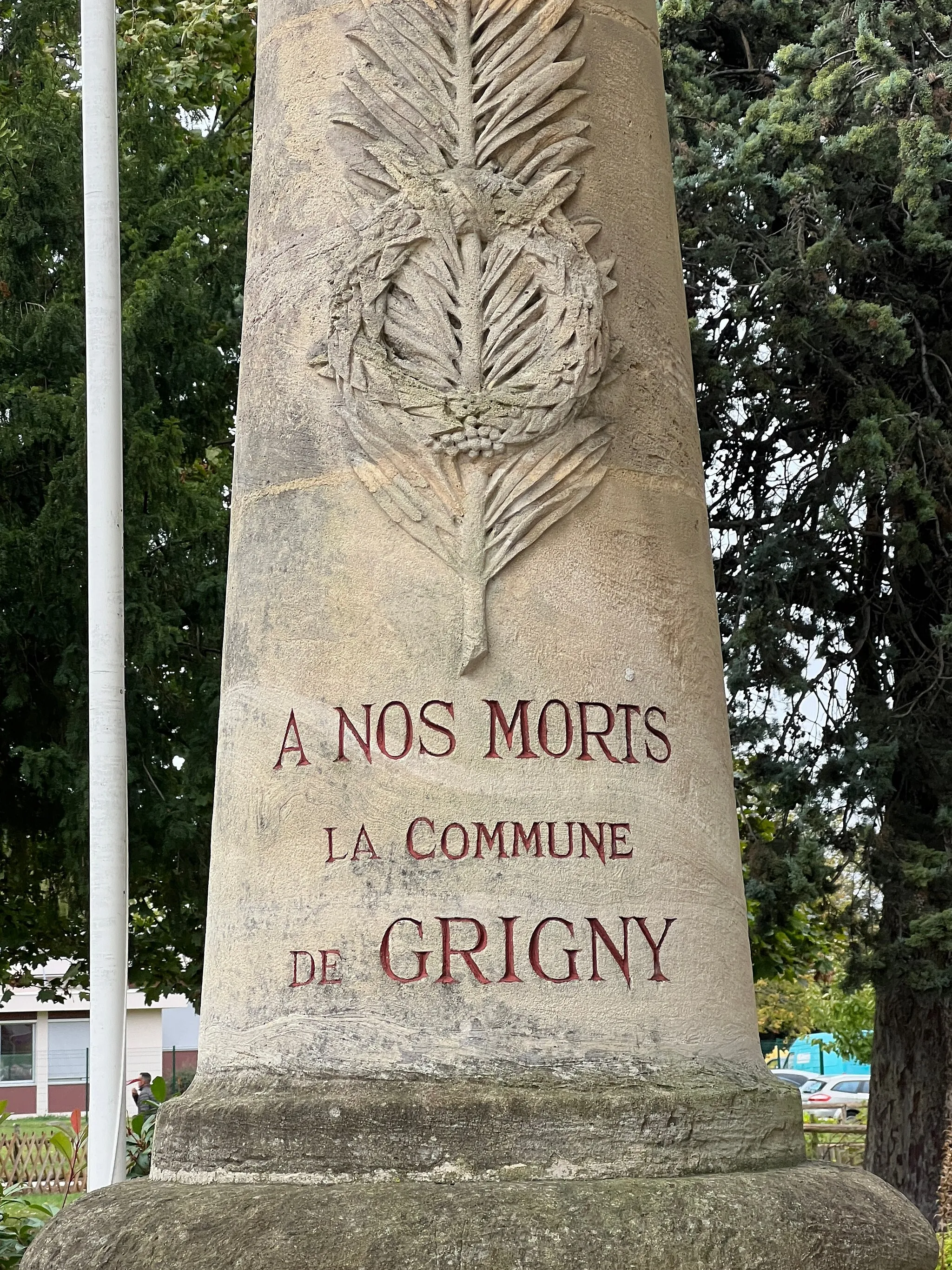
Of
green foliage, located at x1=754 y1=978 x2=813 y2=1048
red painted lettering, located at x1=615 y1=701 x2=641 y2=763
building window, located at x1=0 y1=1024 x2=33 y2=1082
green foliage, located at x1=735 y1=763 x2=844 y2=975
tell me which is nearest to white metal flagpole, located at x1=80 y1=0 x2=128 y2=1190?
red painted lettering, located at x1=615 y1=701 x2=641 y2=763

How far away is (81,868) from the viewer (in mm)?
12617

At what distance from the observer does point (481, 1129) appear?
4.03 meters

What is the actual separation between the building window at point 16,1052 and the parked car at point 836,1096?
68.1 ft

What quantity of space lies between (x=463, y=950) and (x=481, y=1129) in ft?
1.43

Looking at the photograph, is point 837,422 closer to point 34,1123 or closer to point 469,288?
point 469,288

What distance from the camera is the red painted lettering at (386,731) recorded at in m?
4.41

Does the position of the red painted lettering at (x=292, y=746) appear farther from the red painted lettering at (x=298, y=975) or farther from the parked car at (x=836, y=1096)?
the parked car at (x=836, y=1096)

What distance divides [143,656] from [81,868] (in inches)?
63.7

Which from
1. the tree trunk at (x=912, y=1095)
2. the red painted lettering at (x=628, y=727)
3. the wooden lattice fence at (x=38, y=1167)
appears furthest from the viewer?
the wooden lattice fence at (x=38, y=1167)

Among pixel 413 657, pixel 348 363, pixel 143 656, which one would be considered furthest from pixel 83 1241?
pixel 143 656

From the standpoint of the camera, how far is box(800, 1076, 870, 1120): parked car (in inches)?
1516

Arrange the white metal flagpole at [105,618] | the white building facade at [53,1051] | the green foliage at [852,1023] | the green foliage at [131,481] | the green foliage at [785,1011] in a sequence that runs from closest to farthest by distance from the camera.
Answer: the white metal flagpole at [105,618] < the green foliage at [131,481] < the green foliage at [852,1023] < the green foliage at [785,1011] < the white building facade at [53,1051]

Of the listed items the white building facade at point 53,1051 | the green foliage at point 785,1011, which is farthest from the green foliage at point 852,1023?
the white building facade at point 53,1051

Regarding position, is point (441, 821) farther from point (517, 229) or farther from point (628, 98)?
point (628, 98)
